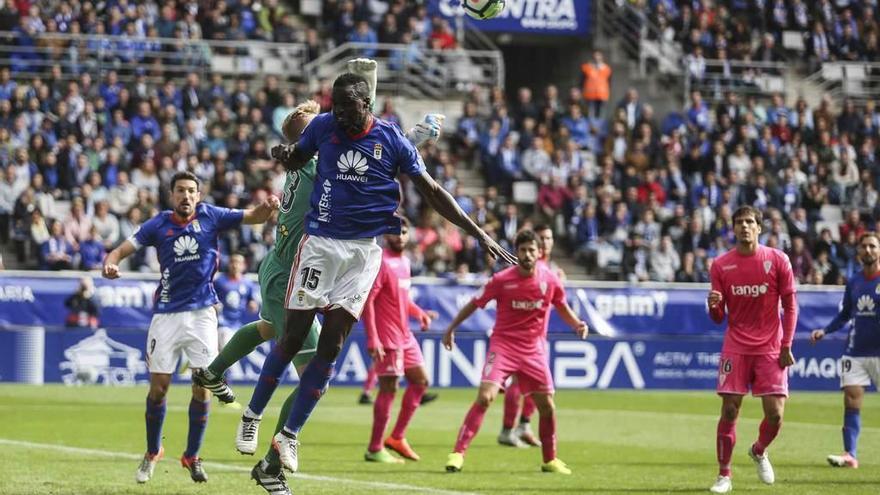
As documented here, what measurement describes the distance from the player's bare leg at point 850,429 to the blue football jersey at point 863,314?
17.3 inches

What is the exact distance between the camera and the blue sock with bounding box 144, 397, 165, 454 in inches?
455

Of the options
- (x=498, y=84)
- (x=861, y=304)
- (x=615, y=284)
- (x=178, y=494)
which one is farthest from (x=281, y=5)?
(x=178, y=494)

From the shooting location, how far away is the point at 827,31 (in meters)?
38.6

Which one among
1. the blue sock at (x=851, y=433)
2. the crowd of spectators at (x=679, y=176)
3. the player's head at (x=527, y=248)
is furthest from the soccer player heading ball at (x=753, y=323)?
the crowd of spectators at (x=679, y=176)

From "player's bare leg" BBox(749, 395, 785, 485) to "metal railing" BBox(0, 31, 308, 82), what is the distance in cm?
2025

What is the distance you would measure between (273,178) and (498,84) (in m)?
8.77

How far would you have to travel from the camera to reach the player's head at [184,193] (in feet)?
38.2

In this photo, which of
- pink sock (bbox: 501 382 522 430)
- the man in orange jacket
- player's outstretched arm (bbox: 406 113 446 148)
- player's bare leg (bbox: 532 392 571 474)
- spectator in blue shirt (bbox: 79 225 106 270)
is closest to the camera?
player's outstretched arm (bbox: 406 113 446 148)

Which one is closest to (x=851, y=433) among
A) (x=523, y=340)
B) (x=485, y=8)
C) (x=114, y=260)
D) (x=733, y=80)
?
(x=523, y=340)

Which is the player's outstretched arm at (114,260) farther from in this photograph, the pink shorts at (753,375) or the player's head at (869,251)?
the player's head at (869,251)

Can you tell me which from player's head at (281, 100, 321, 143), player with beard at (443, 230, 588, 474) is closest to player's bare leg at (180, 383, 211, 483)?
player's head at (281, 100, 321, 143)

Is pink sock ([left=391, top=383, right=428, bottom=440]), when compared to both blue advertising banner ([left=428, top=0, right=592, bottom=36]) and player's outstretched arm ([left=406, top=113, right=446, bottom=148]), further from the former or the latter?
blue advertising banner ([left=428, top=0, right=592, bottom=36])

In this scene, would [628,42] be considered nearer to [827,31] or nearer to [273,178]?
[827,31]

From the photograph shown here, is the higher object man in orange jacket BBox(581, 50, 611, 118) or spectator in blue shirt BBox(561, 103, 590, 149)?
man in orange jacket BBox(581, 50, 611, 118)
